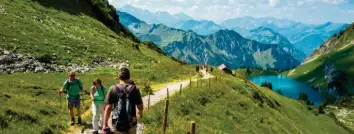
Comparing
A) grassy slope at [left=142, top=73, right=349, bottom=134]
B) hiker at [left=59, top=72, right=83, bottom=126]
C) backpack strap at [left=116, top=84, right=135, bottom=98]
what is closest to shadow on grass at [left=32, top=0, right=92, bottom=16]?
grassy slope at [left=142, top=73, right=349, bottom=134]

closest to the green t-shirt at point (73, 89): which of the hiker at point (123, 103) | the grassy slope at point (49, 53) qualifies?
the grassy slope at point (49, 53)

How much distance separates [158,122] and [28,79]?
2771 cm

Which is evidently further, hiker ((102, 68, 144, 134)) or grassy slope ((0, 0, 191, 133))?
grassy slope ((0, 0, 191, 133))

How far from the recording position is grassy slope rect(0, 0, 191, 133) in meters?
23.6

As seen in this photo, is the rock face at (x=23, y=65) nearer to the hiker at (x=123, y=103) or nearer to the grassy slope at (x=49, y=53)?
the grassy slope at (x=49, y=53)

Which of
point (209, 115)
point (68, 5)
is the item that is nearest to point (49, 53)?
point (209, 115)

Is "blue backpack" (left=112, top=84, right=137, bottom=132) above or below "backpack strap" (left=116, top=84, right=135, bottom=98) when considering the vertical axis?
below

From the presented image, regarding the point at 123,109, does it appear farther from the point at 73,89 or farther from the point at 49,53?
the point at 49,53

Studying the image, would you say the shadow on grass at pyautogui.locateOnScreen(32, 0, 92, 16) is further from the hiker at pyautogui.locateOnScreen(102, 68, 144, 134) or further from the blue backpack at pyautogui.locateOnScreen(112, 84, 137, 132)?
the blue backpack at pyautogui.locateOnScreen(112, 84, 137, 132)

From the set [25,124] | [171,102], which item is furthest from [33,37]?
[25,124]

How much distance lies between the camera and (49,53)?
200 feet

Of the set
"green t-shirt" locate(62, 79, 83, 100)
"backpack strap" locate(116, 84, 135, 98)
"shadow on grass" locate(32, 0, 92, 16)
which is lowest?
"green t-shirt" locate(62, 79, 83, 100)

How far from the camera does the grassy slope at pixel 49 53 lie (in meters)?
23.6

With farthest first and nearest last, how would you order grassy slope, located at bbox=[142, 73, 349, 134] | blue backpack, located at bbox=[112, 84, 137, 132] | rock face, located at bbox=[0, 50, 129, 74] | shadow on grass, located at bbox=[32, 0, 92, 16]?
1. shadow on grass, located at bbox=[32, 0, 92, 16]
2. rock face, located at bbox=[0, 50, 129, 74]
3. grassy slope, located at bbox=[142, 73, 349, 134]
4. blue backpack, located at bbox=[112, 84, 137, 132]
